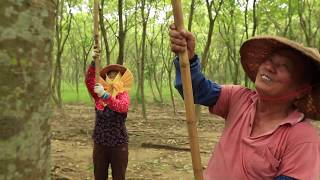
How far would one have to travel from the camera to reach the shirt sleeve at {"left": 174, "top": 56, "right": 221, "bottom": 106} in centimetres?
224

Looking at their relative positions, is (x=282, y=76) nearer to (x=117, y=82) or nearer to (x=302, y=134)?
(x=302, y=134)

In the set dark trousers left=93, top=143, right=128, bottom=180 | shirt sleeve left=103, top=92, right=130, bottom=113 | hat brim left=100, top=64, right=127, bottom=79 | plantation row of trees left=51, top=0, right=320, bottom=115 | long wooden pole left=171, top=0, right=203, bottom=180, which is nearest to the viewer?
long wooden pole left=171, top=0, right=203, bottom=180

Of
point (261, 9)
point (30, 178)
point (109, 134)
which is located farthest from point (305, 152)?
point (261, 9)

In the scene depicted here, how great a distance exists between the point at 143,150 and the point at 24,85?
26.9ft

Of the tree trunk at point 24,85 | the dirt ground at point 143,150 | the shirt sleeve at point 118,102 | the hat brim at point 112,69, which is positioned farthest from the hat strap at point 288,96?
the dirt ground at point 143,150

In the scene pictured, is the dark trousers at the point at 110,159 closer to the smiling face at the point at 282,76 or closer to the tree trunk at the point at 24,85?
→ the smiling face at the point at 282,76

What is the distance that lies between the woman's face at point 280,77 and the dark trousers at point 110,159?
128 inches

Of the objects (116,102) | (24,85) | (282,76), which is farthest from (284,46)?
(116,102)

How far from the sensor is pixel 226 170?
84.1 inches

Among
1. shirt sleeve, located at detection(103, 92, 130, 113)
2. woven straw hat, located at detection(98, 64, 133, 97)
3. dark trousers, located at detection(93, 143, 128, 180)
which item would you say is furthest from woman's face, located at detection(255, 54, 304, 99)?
dark trousers, located at detection(93, 143, 128, 180)

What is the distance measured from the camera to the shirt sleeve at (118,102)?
4965mm

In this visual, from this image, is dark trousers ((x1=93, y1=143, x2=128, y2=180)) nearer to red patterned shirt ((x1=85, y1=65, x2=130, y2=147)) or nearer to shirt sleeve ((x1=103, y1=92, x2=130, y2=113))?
red patterned shirt ((x1=85, y1=65, x2=130, y2=147))

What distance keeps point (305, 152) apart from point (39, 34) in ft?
3.95

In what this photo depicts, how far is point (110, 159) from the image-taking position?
5.23 meters
